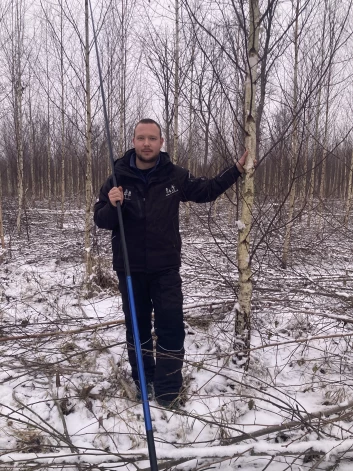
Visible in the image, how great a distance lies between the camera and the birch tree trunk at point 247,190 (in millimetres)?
2428

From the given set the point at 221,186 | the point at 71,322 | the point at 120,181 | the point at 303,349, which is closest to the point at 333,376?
the point at 303,349

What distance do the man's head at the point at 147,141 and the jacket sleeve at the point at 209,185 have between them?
1.00 feet

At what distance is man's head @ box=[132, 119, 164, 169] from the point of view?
2270 millimetres

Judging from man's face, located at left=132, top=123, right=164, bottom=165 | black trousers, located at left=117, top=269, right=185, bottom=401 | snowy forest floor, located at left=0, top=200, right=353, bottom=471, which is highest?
man's face, located at left=132, top=123, right=164, bottom=165

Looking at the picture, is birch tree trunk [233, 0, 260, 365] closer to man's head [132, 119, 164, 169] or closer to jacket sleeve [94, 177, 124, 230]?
man's head [132, 119, 164, 169]

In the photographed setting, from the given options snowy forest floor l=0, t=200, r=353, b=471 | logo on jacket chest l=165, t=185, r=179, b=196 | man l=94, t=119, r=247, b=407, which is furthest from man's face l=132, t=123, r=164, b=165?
snowy forest floor l=0, t=200, r=353, b=471

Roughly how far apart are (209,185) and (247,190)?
12.9 inches

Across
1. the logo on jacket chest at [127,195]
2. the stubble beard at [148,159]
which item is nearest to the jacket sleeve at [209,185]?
the stubble beard at [148,159]

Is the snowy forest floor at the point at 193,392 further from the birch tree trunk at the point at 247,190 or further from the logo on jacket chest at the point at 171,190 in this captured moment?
the logo on jacket chest at the point at 171,190

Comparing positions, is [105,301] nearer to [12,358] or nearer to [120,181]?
[12,358]

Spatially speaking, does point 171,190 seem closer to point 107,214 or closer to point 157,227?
point 157,227

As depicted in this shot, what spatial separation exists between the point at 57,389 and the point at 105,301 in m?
2.06

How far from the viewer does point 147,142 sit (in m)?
2.26

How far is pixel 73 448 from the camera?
6.04 feet
